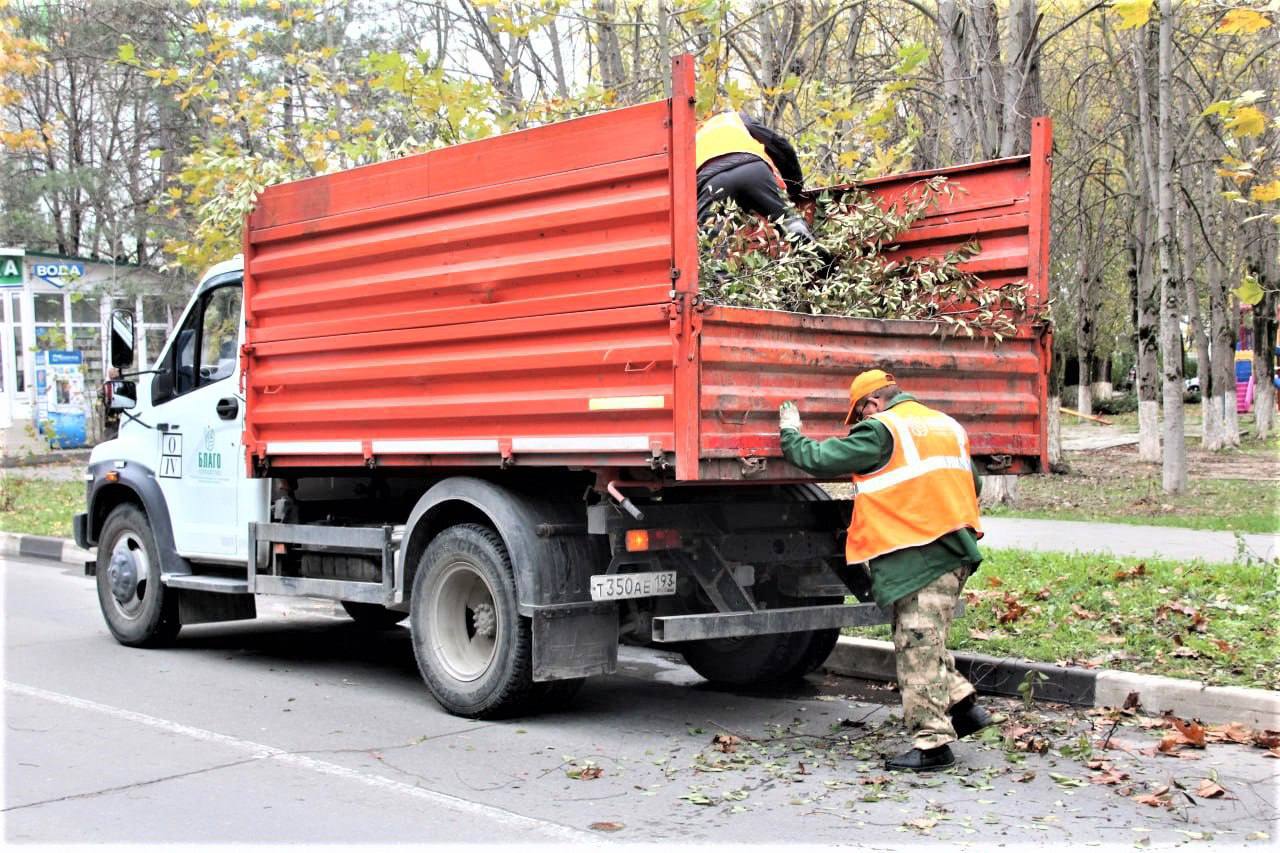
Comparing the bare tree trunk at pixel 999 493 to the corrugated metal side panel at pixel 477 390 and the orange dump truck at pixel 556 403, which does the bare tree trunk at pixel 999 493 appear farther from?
the corrugated metal side panel at pixel 477 390

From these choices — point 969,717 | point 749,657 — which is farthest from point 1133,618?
point 969,717

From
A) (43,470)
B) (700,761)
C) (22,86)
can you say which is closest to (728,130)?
(700,761)

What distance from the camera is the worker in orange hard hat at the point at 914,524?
549 centimetres

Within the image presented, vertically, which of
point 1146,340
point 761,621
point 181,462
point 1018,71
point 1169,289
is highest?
point 1018,71

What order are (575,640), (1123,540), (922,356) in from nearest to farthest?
(575,640) < (922,356) < (1123,540)

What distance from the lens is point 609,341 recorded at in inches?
227

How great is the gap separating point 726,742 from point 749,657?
57.5 inches

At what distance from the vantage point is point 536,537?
6.09 meters

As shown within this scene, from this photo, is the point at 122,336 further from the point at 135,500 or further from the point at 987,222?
the point at 987,222

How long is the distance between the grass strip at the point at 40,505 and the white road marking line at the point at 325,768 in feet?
26.4

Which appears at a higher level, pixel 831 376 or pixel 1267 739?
pixel 831 376

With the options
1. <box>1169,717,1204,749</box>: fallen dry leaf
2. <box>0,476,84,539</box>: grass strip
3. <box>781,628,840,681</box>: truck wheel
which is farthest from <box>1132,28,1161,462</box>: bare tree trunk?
<box>0,476,84,539</box>: grass strip

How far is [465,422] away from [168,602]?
3.15 m

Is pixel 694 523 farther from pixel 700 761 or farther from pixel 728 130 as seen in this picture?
pixel 728 130
